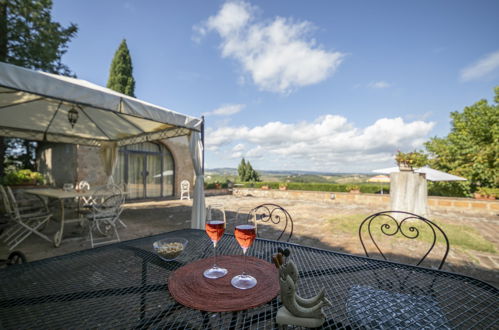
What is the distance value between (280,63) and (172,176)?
301 inches

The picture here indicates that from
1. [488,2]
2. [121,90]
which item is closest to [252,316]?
[488,2]

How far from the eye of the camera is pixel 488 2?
20.2ft

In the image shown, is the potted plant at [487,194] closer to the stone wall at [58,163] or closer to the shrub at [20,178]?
the stone wall at [58,163]

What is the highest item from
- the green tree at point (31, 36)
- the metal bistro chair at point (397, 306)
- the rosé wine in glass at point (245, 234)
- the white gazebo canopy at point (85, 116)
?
the green tree at point (31, 36)

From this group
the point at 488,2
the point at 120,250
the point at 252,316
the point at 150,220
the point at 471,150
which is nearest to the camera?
the point at 252,316

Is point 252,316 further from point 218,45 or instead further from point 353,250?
point 218,45

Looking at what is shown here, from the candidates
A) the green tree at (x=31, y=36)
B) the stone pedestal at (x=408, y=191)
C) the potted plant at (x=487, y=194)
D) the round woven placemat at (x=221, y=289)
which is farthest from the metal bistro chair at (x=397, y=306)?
the green tree at (x=31, y=36)

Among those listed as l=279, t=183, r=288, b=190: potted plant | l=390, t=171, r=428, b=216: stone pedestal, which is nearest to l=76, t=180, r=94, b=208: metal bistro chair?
l=390, t=171, r=428, b=216: stone pedestal

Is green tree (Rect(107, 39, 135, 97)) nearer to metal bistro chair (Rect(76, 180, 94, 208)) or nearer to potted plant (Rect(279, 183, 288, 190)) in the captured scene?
metal bistro chair (Rect(76, 180, 94, 208))

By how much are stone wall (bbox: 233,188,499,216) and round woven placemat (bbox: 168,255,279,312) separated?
666 cm

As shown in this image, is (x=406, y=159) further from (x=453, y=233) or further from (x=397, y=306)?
(x=397, y=306)

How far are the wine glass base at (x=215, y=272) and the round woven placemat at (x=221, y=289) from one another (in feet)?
0.06

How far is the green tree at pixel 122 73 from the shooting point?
44.6 feet

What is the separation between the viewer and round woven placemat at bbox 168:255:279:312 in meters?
0.73
